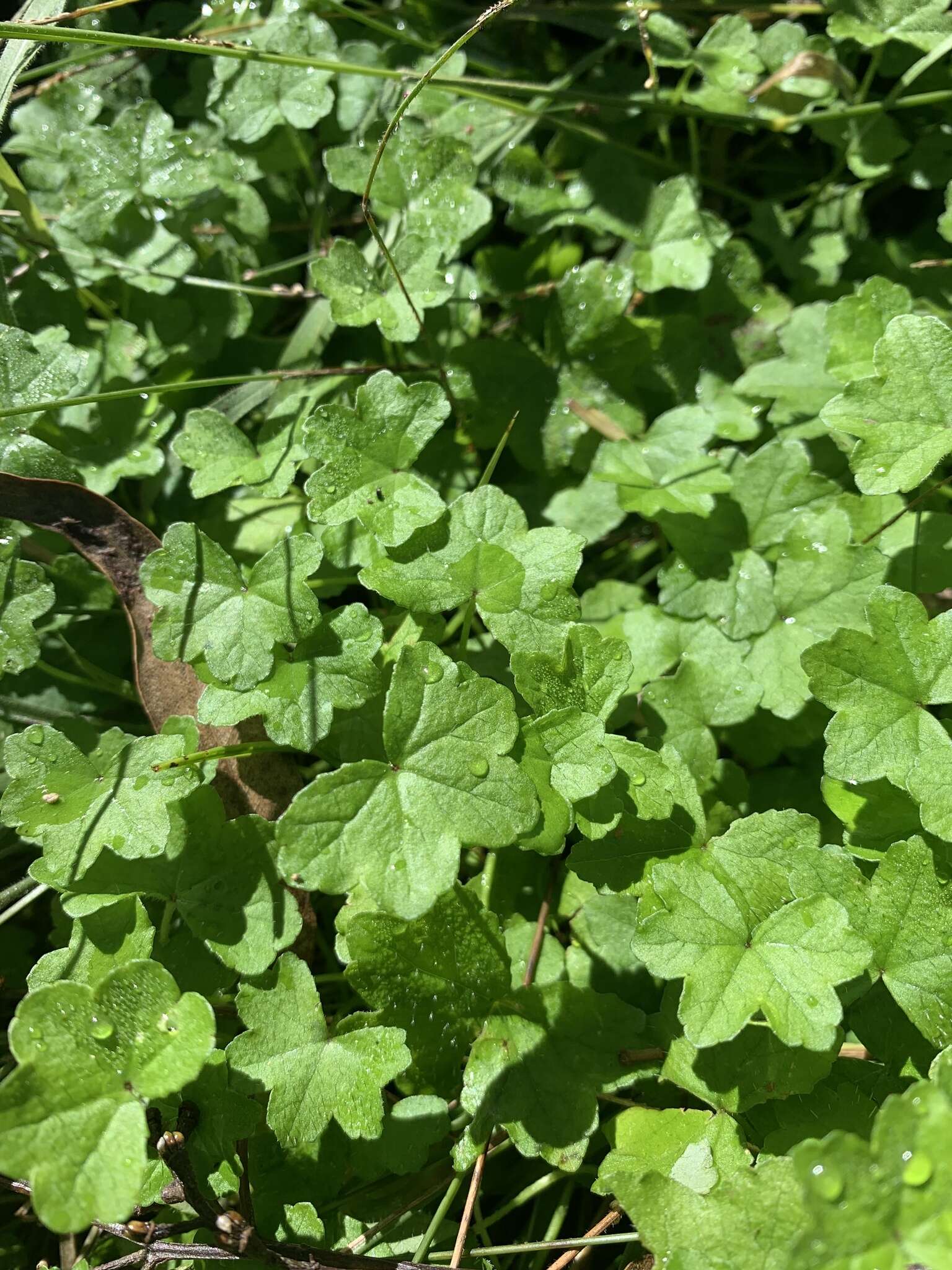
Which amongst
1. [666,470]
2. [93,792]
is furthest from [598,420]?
[93,792]

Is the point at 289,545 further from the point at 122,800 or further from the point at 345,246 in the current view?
the point at 345,246

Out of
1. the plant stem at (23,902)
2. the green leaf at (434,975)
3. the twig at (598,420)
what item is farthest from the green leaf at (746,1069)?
the twig at (598,420)

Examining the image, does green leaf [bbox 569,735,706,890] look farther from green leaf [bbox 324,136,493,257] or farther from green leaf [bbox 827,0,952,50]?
green leaf [bbox 827,0,952,50]

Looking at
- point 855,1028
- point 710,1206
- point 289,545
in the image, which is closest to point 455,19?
point 289,545

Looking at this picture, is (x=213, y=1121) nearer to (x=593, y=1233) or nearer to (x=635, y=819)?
(x=593, y=1233)

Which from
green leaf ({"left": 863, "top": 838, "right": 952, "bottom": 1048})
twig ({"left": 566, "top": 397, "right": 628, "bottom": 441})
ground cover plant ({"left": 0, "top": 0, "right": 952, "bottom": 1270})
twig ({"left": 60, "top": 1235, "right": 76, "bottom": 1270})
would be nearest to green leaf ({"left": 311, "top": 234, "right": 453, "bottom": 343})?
ground cover plant ({"left": 0, "top": 0, "right": 952, "bottom": 1270})

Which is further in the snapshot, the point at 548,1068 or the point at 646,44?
the point at 646,44
